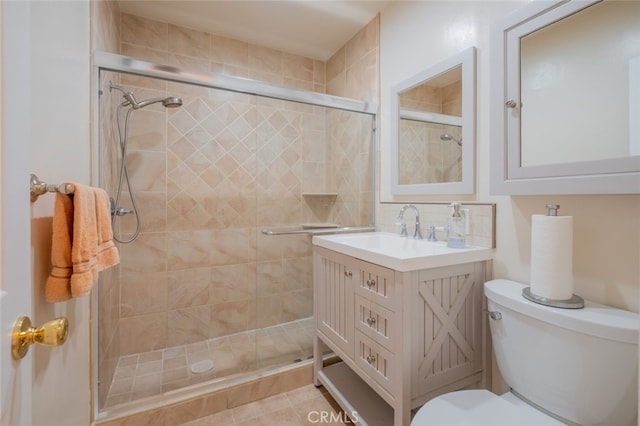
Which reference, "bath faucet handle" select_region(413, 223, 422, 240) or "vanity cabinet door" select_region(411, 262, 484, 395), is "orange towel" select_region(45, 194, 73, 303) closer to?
"vanity cabinet door" select_region(411, 262, 484, 395)

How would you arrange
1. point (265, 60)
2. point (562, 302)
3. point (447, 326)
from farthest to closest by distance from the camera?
point (265, 60)
point (447, 326)
point (562, 302)

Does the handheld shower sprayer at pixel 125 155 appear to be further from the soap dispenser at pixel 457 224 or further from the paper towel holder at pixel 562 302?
the paper towel holder at pixel 562 302

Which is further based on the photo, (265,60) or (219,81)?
(265,60)

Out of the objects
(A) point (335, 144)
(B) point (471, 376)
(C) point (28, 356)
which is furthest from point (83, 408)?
(A) point (335, 144)

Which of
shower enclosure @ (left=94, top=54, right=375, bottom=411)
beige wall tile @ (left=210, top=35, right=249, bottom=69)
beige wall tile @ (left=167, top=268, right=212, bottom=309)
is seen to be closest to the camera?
shower enclosure @ (left=94, top=54, right=375, bottom=411)

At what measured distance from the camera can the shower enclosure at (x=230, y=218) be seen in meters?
1.85

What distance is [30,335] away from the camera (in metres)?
0.47

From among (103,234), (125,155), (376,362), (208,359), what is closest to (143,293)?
(208,359)

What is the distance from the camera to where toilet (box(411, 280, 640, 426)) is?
2.53ft

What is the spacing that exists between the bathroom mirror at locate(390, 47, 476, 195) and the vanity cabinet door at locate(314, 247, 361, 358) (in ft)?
2.14

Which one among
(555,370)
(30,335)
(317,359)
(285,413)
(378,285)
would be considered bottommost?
(285,413)

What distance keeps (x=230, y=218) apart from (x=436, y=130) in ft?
5.08

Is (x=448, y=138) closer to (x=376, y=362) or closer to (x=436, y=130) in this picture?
(x=436, y=130)

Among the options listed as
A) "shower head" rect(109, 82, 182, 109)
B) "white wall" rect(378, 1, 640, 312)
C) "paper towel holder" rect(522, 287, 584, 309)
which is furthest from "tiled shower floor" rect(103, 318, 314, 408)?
"shower head" rect(109, 82, 182, 109)
